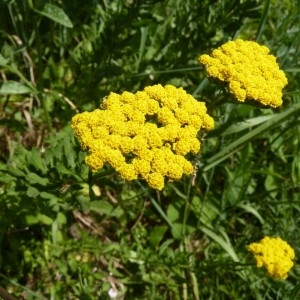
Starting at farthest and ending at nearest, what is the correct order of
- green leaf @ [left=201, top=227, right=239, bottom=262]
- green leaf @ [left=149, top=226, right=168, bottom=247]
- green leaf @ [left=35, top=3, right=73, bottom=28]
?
green leaf @ [left=149, top=226, right=168, bottom=247] → green leaf @ [left=201, top=227, right=239, bottom=262] → green leaf @ [left=35, top=3, right=73, bottom=28]

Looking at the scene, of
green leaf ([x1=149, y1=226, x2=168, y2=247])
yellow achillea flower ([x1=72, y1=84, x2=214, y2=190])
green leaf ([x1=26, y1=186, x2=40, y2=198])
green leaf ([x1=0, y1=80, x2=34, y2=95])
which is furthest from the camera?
green leaf ([x1=149, y1=226, x2=168, y2=247])

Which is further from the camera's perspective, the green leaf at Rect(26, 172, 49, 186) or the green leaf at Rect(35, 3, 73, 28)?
the green leaf at Rect(35, 3, 73, 28)

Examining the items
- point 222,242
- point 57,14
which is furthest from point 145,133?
point 222,242

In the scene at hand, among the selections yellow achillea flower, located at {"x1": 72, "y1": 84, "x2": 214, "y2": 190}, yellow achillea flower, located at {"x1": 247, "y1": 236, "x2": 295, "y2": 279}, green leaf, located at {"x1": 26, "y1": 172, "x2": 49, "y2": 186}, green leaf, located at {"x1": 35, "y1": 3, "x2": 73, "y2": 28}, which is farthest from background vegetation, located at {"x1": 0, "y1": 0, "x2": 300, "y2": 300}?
yellow achillea flower, located at {"x1": 72, "y1": 84, "x2": 214, "y2": 190}

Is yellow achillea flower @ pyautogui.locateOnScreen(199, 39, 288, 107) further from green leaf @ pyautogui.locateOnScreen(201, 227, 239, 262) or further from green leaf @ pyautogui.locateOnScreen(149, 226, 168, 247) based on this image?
green leaf @ pyautogui.locateOnScreen(149, 226, 168, 247)

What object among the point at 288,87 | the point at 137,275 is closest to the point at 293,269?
the point at 137,275

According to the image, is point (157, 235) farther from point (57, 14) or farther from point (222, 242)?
point (57, 14)
